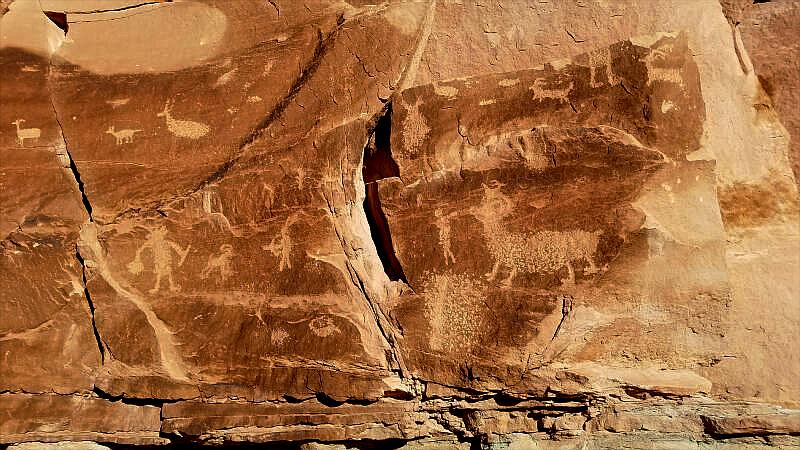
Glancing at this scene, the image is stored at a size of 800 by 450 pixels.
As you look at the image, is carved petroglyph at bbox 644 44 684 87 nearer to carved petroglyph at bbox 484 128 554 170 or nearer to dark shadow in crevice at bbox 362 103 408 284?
carved petroglyph at bbox 484 128 554 170

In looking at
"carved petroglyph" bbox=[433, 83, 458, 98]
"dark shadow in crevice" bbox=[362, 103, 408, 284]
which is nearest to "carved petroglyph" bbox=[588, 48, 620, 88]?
"carved petroglyph" bbox=[433, 83, 458, 98]

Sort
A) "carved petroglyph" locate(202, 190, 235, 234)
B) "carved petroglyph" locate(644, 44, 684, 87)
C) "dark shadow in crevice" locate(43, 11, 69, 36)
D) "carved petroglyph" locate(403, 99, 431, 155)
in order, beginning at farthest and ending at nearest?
"dark shadow in crevice" locate(43, 11, 69, 36), "carved petroglyph" locate(202, 190, 235, 234), "carved petroglyph" locate(403, 99, 431, 155), "carved petroglyph" locate(644, 44, 684, 87)

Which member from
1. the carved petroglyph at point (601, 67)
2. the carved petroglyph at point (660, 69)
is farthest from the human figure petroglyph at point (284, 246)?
the carved petroglyph at point (660, 69)

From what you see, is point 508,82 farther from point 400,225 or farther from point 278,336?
point 278,336

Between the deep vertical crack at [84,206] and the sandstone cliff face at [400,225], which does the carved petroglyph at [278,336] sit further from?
the deep vertical crack at [84,206]

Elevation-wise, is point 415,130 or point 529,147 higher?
point 415,130

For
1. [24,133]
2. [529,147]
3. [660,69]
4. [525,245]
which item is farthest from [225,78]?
[660,69]

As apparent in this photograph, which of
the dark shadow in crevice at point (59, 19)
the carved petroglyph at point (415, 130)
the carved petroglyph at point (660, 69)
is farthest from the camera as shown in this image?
the dark shadow in crevice at point (59, 19)
